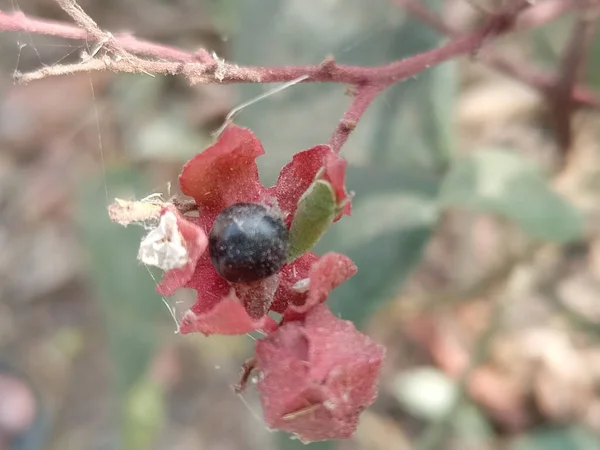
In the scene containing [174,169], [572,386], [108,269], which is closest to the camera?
[108,269]

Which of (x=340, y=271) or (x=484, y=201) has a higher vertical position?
(x=484, y=201)

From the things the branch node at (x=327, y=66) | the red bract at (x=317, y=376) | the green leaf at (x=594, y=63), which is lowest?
the red bract at (x=317, y=376)

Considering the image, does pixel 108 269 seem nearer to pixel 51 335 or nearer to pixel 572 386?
pixel 51 335

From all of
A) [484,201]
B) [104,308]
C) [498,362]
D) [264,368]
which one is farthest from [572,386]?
[264,368]

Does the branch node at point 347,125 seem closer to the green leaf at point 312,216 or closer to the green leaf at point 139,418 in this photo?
the green leaf at point 312,216

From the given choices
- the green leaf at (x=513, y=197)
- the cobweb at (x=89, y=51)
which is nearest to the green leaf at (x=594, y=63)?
the green leaf at (x=513, y=197)

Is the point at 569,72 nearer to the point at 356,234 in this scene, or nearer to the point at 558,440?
the point at 356,234
